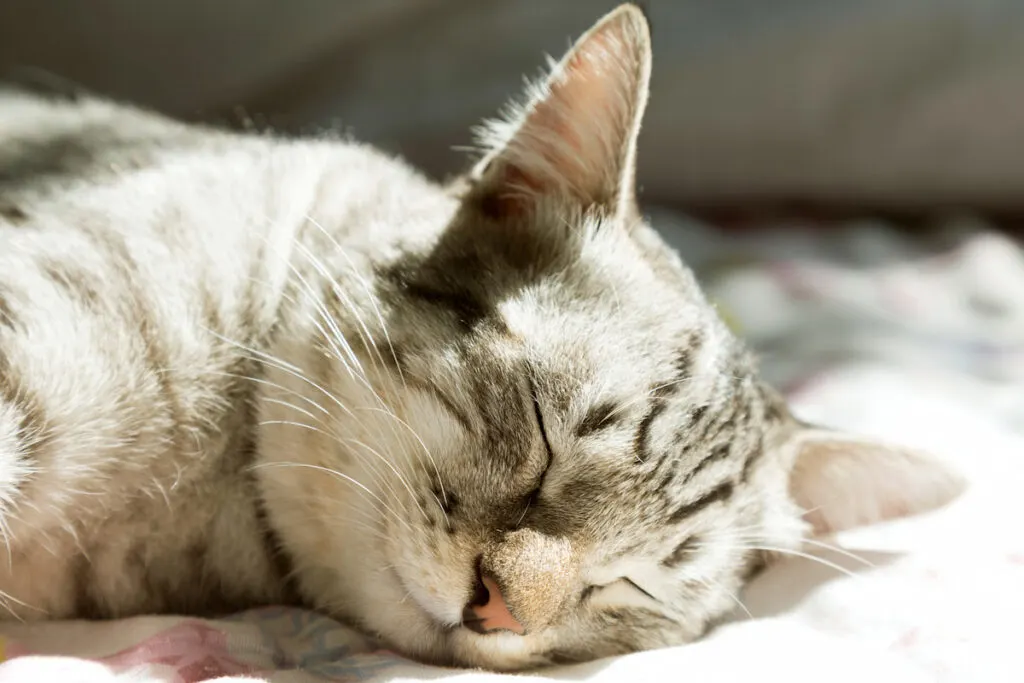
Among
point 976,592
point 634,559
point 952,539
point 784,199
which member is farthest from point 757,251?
point 634,559

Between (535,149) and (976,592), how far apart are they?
2.50 ft

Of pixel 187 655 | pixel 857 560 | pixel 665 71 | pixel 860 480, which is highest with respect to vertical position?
pixel 665 71

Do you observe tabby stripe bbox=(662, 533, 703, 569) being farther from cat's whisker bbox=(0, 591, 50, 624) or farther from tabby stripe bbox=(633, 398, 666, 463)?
cat's whisker bbox=(0, 591, 50, 624)

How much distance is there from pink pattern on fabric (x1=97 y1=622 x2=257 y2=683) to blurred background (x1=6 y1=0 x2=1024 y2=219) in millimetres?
1384

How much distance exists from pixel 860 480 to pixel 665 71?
121cm

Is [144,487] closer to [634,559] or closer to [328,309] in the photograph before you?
[328,309]

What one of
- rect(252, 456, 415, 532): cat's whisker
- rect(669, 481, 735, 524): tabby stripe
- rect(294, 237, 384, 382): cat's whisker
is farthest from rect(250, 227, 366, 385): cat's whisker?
rect(669, 481, 735, 524): tabby stripe

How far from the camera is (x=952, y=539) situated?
1232 mm

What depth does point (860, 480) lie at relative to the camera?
1206 millimetres

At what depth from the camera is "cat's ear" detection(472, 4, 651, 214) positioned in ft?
3.27

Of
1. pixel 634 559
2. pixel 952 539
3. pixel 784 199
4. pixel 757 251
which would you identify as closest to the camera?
pixel 634 559

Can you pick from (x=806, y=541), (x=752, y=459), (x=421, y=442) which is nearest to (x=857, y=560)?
(x=806, y=541)

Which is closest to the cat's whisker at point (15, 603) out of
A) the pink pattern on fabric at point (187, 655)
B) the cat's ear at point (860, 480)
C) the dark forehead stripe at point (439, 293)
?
the pink pattern on fabric at point (187, 655)

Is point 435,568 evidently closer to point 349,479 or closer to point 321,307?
point 349,479
